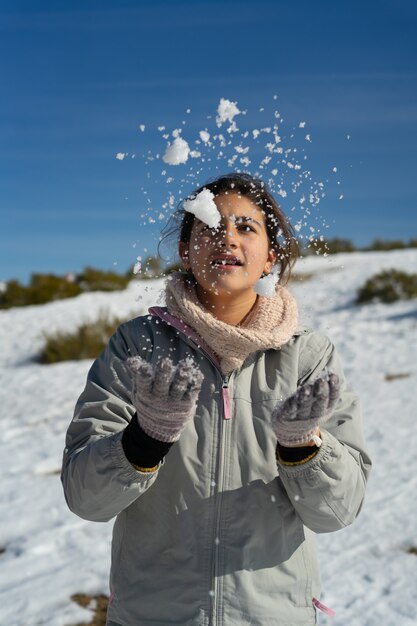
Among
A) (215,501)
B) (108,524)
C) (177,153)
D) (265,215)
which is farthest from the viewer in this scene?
(108,524)

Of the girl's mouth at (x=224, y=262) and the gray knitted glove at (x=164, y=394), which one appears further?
the girl's mouth at (x=224, y=262)

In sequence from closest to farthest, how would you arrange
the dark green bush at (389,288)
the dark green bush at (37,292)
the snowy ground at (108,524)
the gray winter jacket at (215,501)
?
1. the gray winter jacket at (215,501)
2. the snowy ground at (108,524)
3. the dark green bush at (389,288)
4. the dark green bush at (37,292)

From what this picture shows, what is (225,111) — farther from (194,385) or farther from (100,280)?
(100,280)

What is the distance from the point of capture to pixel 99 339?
8.88m

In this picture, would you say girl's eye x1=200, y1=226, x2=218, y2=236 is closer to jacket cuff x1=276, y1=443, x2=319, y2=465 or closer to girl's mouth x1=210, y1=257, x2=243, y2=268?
girl's mouth x1=210, y1=257, x2=243, y2=268

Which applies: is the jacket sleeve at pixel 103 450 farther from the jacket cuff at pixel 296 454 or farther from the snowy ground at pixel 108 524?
the snowy ground at pixel 108 524

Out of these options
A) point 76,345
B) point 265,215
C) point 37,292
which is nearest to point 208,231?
point 265,215

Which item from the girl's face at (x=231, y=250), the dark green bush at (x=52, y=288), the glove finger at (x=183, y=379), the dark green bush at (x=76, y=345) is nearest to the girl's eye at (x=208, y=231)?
the girl's face at (x=231, y=250)

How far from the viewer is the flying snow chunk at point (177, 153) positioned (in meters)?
1.79

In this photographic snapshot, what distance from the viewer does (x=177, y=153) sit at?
179cm

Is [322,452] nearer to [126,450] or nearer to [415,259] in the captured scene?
[126,450]

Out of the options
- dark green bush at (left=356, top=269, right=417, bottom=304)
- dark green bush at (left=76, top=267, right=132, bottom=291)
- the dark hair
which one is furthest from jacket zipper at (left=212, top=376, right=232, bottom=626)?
dark green bush at (left=76, top=267, right=132, bottom=291)

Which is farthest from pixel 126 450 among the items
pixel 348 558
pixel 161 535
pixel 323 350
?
pixel 348 558

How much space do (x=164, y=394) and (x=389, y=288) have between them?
1082 centimetres
